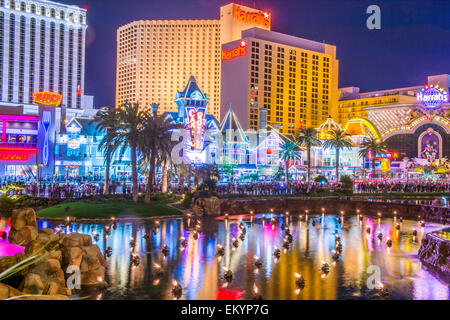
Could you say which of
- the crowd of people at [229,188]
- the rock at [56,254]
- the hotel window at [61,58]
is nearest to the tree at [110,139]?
the crowd of people at [229,188]

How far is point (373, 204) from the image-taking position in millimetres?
48031

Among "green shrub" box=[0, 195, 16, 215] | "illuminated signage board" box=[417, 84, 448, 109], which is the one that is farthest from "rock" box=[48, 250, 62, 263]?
"illuminated signage board" box=[417, 84, 448, 109]

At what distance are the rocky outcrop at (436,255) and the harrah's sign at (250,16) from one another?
484 feet

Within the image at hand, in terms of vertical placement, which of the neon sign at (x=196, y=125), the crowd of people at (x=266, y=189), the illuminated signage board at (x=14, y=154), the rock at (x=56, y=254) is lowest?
the rock at (x=56, y=254)

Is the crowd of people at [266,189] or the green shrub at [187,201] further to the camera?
the crowd of people at [266,189]

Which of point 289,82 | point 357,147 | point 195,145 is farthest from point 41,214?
point 289,82

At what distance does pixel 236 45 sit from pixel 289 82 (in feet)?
75.5

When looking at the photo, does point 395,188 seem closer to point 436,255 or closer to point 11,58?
point 436,255

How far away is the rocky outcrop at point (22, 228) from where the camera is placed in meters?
24.1

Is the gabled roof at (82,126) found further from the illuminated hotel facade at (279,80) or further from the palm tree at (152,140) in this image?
the illuminated hotel facade at (279,80)

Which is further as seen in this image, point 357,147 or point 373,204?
point 357,147

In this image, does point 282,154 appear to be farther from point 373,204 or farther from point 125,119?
point 125,119

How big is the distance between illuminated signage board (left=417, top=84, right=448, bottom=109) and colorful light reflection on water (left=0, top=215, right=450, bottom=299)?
80.9m

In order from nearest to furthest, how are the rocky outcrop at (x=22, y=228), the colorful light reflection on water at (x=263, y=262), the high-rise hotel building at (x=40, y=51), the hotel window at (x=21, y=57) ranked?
the colorful light reflection on water at (x=263, y=262)
the rocky outcrop at (x=22, y=228)
the high-rise hotel building at (x=40, y=51)
the hotel window at (x=21, y=57)
